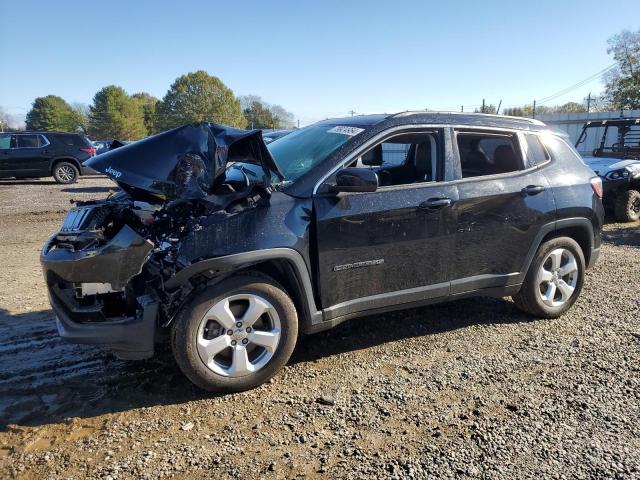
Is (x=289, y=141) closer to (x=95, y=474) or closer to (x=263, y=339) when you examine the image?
(x=263, y=339)

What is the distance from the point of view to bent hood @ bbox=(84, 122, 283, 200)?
3.25 m

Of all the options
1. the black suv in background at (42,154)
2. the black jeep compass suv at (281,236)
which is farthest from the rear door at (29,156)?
the black jeep compass suv at (281,236)

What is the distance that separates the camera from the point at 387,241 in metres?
3.69

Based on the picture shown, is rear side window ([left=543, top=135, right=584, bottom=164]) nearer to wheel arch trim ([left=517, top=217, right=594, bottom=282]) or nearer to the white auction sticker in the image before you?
wheel arch trim ([left=517, top=217, right=594, bottom=282])

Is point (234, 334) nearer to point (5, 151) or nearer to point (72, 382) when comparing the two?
point (72, 382)

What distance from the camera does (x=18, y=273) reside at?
20.2 ft

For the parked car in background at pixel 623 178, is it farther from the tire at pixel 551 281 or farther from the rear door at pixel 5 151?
the rear door at pixel 5 151

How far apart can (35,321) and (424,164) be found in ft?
12.7

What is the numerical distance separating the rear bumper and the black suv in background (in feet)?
47.4

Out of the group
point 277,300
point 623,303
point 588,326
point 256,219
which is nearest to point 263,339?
point 277,300

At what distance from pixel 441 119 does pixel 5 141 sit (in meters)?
16.4

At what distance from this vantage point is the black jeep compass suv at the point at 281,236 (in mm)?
3141

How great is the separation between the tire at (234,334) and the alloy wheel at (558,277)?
2.55 meters

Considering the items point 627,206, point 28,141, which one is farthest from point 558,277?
point 28,141
